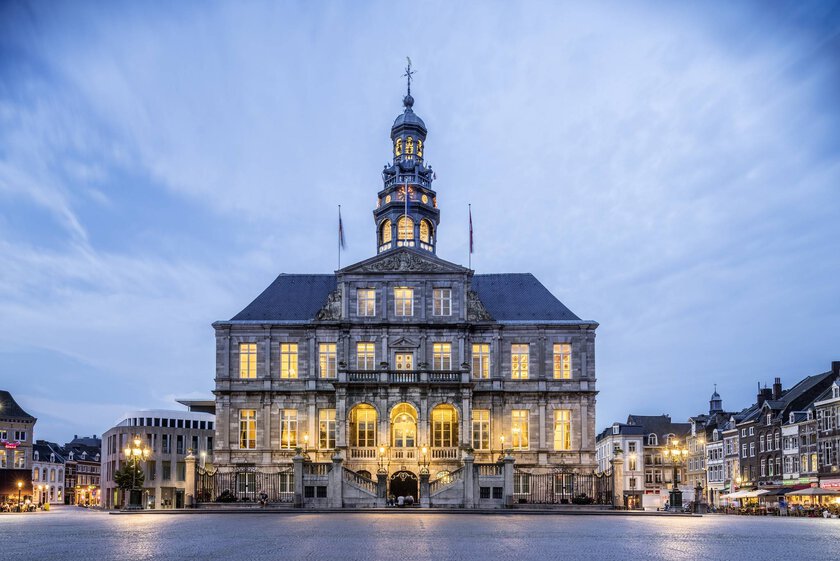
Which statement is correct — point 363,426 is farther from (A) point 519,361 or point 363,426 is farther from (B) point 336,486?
(A) point 519,361

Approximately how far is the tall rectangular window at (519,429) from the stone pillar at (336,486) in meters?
15.5

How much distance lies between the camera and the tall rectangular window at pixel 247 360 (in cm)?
6419

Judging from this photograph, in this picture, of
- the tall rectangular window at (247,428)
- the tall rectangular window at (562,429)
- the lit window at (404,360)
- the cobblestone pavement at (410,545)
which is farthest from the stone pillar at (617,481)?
the cobblestone pavement at (410,545)

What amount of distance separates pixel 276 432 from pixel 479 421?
13.2 meters

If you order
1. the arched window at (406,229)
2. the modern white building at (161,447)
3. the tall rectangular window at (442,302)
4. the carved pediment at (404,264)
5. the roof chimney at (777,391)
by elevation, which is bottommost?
the modern white building at (161,447)

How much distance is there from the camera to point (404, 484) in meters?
59.0

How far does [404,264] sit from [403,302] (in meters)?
2.51

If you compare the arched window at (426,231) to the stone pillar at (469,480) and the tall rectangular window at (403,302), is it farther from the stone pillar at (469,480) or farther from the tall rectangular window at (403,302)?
the stone pillar at (469,480)

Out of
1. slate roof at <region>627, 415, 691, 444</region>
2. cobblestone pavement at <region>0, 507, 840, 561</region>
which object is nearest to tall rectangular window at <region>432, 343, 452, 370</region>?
cobblestone pavement at <region>0, 507, 840, 561</region>

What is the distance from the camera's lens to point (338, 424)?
59.7m

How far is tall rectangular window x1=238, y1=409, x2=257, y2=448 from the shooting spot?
6325cm

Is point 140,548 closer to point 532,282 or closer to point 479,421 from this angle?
point 479,421

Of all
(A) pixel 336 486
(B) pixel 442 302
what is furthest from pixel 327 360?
(A) pixel 336 486

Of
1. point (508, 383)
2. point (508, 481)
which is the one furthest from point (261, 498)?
point (508, 383)
